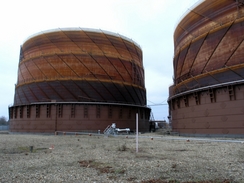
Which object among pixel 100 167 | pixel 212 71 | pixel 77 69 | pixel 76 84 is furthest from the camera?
pixel 77 69

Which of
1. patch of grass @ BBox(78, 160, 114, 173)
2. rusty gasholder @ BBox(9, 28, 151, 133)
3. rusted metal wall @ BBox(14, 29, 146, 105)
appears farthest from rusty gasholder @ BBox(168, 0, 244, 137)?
patch of grass @ BBox(78, 160, 114, 173)

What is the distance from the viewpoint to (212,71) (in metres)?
21.3

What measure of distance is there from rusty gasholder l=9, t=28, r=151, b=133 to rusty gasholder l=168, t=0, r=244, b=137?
29.6 feet

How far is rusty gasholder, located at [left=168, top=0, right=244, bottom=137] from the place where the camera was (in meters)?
19.2

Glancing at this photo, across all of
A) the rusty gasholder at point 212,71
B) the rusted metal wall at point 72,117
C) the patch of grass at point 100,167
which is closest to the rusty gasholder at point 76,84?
the rusted metal wall at point 72,117

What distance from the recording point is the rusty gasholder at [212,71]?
19.2m

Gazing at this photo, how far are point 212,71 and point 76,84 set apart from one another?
17140mm

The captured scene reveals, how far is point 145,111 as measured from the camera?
36938mm

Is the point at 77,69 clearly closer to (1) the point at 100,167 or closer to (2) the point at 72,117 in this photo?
(2) the point at 72,117

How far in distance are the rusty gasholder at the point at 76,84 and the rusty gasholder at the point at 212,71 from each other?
9.01m

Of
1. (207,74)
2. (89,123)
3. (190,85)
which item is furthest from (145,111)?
(207,74)

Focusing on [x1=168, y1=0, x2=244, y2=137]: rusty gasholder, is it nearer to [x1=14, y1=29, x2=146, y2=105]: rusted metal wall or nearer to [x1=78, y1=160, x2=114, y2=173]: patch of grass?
[x1=14, y1=29, x2=146, y2=105]: rusted metal wall

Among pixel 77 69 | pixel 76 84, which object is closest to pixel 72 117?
pixel 76 84

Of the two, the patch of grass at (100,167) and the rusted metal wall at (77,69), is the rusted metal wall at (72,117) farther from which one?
the patch of grass at (100,167)
